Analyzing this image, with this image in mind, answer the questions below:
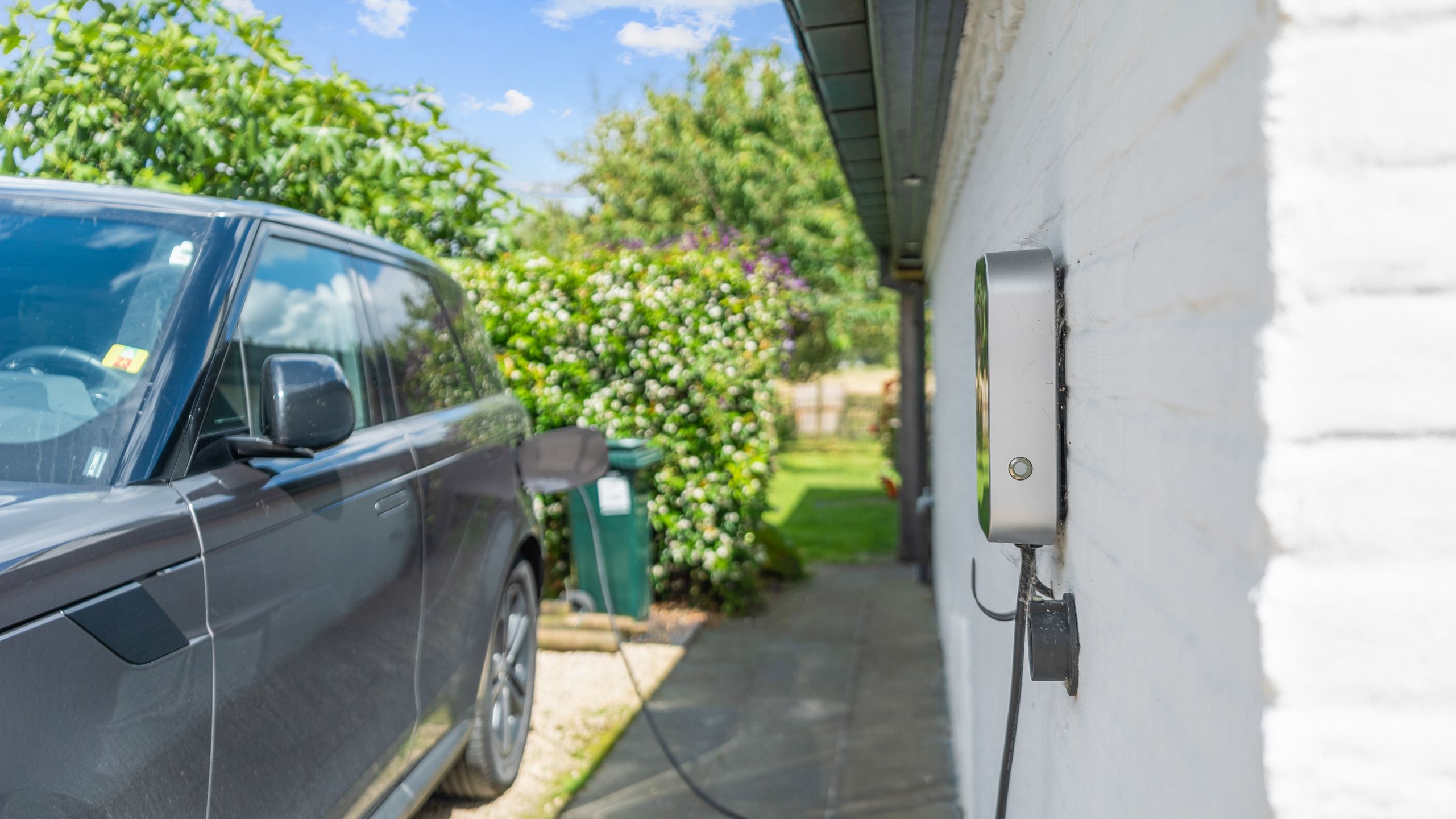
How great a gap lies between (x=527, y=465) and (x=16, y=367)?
2.30m

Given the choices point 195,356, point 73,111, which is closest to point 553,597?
point 73,111

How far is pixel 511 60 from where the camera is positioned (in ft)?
9.52

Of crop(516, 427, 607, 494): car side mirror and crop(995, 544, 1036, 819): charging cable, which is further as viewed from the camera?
crop(516, 427, 607, 494): car side mirror

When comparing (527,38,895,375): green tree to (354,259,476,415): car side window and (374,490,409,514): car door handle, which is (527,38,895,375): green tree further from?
(374,490,409,514): car door handle

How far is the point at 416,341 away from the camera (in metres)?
3.31

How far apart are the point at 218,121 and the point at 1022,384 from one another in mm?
4941

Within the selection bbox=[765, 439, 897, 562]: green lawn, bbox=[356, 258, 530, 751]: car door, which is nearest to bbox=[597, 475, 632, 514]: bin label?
bbox=[765, 439, 897, 562]: green lawn

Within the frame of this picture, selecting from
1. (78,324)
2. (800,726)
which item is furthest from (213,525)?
(800,726)

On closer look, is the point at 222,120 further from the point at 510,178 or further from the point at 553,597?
the point at 553,597

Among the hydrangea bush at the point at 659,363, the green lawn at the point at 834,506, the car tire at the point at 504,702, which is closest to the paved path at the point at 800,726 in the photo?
the car tire at the point at 504,702

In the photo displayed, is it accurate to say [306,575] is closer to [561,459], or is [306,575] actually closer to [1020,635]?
[1020,635]

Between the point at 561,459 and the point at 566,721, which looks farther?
the point at 566,721

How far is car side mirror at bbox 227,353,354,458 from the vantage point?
6.44 feet

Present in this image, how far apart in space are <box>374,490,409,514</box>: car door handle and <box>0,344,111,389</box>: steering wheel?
2.66 feet
